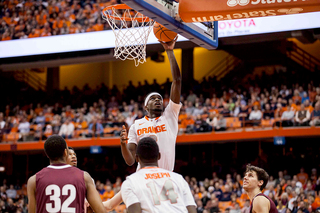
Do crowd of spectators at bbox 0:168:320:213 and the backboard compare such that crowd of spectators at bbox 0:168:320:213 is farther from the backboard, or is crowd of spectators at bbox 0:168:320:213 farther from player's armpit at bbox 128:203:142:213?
player's armpit at bbox 128:203:142:213

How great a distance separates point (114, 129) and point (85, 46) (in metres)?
3.74

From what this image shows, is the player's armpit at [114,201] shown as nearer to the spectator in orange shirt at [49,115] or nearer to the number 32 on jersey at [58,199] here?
the number 32 on jersey at [58,199]

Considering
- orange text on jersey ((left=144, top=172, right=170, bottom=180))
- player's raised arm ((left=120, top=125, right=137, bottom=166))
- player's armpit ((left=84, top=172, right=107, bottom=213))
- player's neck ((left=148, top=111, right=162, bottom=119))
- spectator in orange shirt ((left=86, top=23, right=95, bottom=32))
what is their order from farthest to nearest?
1. spectator in orange shirt ((left=86, top=23, right=95, bottom=32))
2. player's neck ((left=148, top=111, right=162, bottom=119))
3. player's raised arm ((left=120, top=125, right=137, bottom=166))
4. player's armpit ((left=84, top=172, right=107, bottom=213))
5. orange text on jersey ((left=144, top=172, right=170, bottom=180))

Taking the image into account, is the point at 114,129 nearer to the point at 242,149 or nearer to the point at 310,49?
the point at 242,149

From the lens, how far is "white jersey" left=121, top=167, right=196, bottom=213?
379 centimetres

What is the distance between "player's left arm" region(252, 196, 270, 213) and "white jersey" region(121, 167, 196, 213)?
70.5 inches

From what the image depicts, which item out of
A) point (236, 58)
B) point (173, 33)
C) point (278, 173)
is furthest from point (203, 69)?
point (173, 33)

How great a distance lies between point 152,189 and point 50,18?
1805 cm

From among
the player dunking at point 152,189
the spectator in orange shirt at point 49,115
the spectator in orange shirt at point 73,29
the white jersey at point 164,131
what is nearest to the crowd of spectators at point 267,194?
the spectator in orange shirt at point 49,115

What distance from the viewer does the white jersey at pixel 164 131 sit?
5.37m

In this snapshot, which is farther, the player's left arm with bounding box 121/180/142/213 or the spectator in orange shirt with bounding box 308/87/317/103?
the spectator in orange shirt with bounding box 308/87/317/103

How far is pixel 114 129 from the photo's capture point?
17812 mm

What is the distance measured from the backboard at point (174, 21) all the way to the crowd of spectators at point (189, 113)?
9492mm

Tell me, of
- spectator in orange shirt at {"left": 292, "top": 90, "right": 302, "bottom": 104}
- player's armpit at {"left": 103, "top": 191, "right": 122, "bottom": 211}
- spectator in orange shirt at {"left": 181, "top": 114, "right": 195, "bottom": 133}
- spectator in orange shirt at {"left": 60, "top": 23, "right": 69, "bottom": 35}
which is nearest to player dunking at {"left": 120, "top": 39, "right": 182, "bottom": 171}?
player's armpit at {"left": 103, "top": 191, "right": 122, "bottom": 211}
